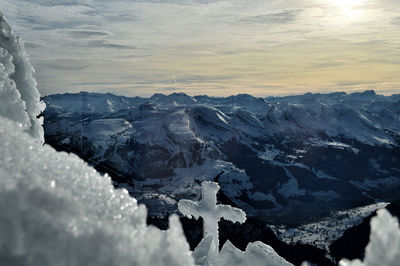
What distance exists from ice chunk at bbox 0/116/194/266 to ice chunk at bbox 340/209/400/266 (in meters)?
1.07

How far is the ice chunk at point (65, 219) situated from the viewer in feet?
5.20

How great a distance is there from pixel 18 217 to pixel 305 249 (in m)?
164

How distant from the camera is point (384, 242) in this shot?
193 cm

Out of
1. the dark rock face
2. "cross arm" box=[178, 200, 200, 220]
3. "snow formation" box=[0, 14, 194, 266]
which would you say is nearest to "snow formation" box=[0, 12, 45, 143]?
"snow formation" box=[0, 14, 194, 266]

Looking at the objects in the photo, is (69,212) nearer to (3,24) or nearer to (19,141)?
(19,141)

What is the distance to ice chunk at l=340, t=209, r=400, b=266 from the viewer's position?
187cm

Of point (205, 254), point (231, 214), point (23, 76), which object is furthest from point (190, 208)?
point (23, 76)

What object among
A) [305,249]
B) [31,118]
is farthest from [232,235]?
[31,118]

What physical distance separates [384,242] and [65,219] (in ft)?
5.80

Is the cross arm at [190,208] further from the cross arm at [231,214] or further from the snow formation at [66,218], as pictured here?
the snow formation at [66,218]

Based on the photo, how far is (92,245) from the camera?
1656 millimetres

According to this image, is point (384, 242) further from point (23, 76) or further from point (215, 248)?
point (215, 248)

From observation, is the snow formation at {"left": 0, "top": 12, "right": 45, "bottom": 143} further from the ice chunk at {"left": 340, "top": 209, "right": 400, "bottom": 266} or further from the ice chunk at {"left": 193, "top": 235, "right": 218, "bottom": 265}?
the ice chunk at {"left": 340, "top": 209, "right": 400, "bottom": 266}

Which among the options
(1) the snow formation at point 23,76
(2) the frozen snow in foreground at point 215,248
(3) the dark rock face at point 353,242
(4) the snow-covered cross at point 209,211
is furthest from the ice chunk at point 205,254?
(3) the dark rock face at point 353,242
